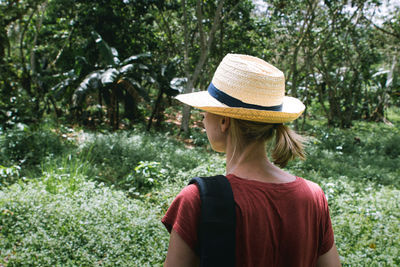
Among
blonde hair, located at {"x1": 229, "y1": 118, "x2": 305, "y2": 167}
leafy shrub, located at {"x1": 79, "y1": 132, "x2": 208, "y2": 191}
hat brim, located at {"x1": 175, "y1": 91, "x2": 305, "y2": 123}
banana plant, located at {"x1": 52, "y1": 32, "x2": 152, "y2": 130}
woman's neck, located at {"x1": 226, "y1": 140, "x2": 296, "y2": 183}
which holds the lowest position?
leafy shrub, located at {"x1": 79, "y1": 132, "x2": 208, "y2": 191}

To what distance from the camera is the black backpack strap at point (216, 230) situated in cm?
99

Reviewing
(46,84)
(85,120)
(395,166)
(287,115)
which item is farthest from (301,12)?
(287,115)

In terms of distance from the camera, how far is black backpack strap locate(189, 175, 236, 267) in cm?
99

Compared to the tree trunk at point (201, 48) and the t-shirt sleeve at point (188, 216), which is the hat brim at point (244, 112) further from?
the tree trunk at point (201, 48)

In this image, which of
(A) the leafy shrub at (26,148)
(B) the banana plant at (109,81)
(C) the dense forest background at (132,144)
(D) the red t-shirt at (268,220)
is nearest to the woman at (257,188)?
(D) the red t-shirt at (268,220)

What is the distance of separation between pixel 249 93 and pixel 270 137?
0.22 m

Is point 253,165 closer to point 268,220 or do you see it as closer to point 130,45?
point 268,220

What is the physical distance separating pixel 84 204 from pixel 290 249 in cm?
371

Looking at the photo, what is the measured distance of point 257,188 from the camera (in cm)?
112

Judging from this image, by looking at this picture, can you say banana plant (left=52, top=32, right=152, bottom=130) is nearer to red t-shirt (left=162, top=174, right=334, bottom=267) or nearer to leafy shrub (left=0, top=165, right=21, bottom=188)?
leafy shrub (left=0, top=165, right=21, bottom=188)

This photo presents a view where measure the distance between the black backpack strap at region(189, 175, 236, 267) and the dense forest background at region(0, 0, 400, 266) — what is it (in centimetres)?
47

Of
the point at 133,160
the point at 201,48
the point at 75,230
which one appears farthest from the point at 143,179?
the point at 201,48

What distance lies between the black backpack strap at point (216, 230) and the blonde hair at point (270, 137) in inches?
12.0

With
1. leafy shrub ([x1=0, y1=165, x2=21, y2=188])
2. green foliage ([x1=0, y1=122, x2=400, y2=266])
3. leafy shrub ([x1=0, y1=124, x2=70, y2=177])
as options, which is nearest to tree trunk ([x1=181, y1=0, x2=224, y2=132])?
green foliage ([x1=0, y1=122, x2=400, y2=266])
